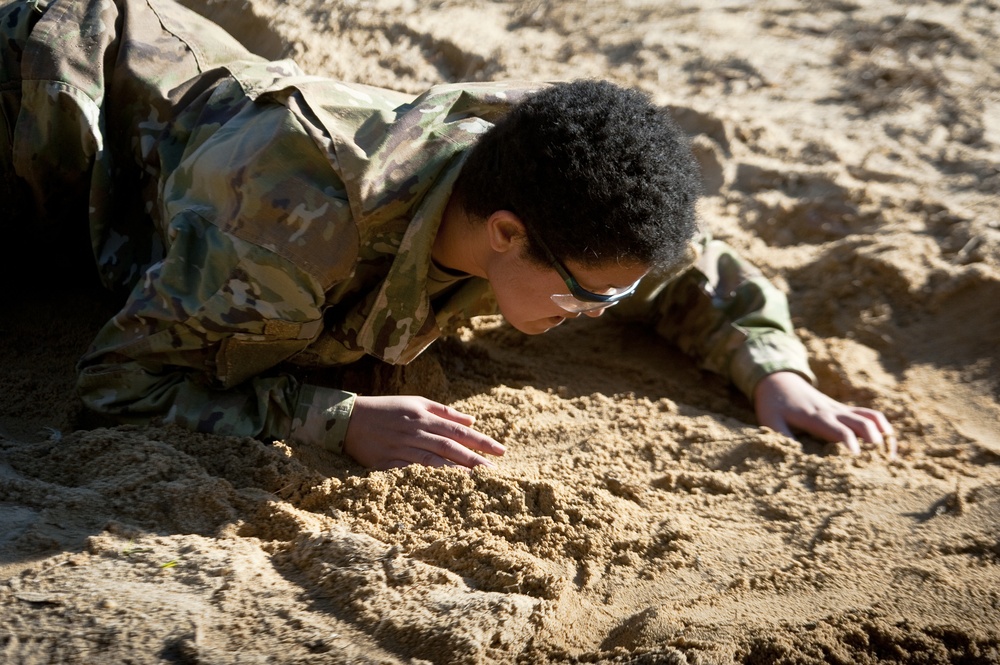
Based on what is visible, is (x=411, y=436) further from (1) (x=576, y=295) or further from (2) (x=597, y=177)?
(2) (x=597, y=177)

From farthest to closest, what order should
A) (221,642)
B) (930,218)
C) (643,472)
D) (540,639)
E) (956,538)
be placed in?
(930,218) → (643,472) → (956,538) → (540,639) → (221,642)

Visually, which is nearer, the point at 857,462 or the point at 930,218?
the point at 857,462

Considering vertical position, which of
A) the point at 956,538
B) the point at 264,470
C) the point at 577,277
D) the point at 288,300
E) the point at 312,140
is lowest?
the point at 264,470

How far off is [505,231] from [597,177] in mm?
254

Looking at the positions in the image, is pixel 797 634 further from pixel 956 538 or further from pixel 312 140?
pixel 312 140

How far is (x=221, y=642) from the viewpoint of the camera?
55.2 inches

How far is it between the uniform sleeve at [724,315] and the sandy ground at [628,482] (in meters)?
0.09

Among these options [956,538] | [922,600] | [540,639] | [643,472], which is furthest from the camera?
[643,472]

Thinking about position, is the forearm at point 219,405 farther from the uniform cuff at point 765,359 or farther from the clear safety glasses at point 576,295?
the uniform cuff at point 765,359

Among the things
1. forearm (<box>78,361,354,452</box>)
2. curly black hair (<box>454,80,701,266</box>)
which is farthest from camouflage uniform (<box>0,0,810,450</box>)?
curly black hair (<box>454,80,701,266</box>)

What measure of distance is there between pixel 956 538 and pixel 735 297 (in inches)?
37.3

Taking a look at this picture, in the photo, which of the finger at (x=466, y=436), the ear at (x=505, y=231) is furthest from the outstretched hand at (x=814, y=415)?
the ear at (x=505, y=231)

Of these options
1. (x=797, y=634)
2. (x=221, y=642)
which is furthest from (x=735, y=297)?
(x=221, y=642)

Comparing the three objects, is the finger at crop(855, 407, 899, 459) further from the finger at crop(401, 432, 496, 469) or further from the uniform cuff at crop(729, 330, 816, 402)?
the finger at crop(401, 432, 496, 469)
